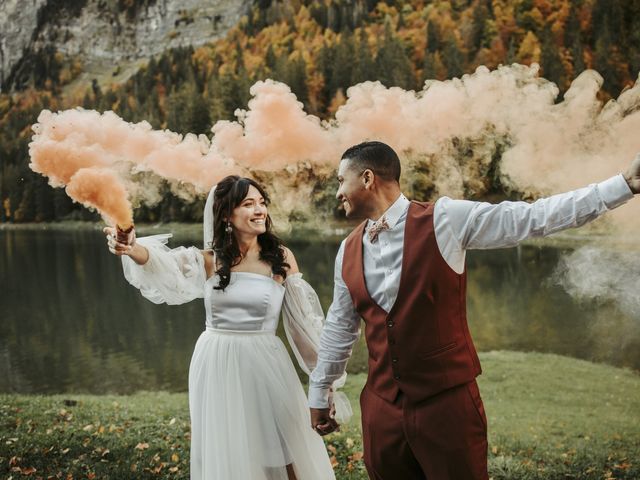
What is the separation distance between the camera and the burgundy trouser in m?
1.84

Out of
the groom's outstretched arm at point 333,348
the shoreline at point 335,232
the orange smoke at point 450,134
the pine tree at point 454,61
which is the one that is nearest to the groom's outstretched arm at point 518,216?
the groom's outstretched arm at point 333,348

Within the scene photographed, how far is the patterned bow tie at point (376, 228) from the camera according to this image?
2.01m

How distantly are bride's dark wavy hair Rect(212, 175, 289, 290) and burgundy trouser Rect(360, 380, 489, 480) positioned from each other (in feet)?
3.88

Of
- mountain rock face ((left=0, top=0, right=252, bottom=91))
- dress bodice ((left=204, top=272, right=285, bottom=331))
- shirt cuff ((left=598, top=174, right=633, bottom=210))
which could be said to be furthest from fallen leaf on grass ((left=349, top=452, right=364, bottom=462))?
mountain rock face ((left=0, top=0, right=252, bottom=91))

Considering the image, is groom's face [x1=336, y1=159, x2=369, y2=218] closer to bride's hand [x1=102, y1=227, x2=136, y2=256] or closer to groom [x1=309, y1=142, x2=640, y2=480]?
groom [x1=309, y1=142, x2=640, y2=480]

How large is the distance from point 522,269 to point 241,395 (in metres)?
7.05

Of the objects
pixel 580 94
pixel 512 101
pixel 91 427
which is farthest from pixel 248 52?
pixel 91 427

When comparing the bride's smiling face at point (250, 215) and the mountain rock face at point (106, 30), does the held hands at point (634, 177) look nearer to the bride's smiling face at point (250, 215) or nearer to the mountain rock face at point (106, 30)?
the bride's smiling face at point (250, 215)

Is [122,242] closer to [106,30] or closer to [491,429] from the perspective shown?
[491,429]

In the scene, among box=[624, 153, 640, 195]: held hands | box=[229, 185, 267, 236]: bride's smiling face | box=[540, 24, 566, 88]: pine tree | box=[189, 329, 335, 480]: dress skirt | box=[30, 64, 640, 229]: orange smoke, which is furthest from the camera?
box=[540, 24, 566, 88]: pine tree

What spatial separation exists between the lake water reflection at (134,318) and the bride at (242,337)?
5.53 m

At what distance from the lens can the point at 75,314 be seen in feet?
33.5

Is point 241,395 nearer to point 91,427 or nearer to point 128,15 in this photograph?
point 91,427

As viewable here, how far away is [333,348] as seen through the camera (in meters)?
2.25
